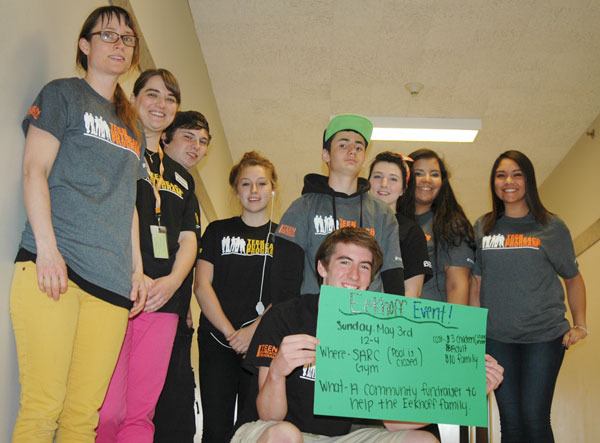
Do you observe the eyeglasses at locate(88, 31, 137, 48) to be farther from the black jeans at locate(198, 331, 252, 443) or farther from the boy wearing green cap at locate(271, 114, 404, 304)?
the black jeans at locate(198, 331, 252, 443)

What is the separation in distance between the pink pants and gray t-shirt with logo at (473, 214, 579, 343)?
153cm

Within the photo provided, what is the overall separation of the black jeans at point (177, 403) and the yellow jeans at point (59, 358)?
0.73 meters

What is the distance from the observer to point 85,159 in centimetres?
201

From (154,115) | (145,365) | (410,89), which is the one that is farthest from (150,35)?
(410,89)

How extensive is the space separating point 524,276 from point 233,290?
1391 mm

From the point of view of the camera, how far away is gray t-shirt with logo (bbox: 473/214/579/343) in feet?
9.82

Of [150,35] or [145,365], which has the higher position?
[150,35]

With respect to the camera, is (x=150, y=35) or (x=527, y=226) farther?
(x=150, y=35)

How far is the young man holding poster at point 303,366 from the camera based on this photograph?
1.80 meters

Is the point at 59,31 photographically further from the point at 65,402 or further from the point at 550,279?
the point at 550,279

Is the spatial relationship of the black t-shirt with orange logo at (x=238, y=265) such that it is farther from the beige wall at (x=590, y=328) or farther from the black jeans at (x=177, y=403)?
the beige wall at (x=590, y=328)

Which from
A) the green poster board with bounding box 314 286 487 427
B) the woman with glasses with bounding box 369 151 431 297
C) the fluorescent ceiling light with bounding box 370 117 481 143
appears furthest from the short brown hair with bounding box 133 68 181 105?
the fluorescent ceiling light with bounding box 370 117 481 143

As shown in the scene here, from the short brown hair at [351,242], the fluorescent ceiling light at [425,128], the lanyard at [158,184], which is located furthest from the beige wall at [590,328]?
the lanyard at [158,184]

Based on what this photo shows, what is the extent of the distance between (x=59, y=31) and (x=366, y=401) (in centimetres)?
161
